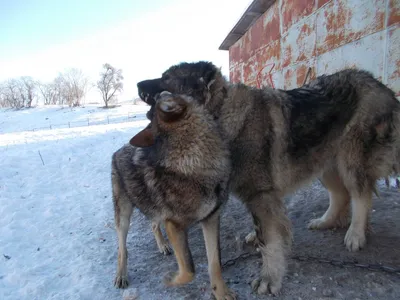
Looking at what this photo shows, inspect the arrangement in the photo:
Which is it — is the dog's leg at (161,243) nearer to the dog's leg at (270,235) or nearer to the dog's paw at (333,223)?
the dog's leg at (270,235)

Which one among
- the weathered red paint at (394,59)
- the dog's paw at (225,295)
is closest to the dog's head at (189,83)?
the dog's paw at (225,295)

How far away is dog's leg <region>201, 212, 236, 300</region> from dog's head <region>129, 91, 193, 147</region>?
859 millimetres

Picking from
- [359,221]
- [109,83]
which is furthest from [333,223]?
[109,83]

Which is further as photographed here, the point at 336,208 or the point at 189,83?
the point at 336,208

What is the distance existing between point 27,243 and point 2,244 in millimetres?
333

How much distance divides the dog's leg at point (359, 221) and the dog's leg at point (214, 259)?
1477 millimetres

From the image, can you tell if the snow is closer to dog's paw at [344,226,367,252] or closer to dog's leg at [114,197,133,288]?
dog's leg at [114,197,133,288]

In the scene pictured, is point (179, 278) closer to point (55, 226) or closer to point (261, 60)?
point (55, 226)

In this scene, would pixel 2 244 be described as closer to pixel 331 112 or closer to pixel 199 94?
pixel 199 94

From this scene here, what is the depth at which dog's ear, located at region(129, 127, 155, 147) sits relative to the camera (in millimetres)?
2125

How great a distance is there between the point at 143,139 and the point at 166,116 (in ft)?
0.94

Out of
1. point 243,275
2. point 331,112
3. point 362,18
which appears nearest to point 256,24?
point 362,18

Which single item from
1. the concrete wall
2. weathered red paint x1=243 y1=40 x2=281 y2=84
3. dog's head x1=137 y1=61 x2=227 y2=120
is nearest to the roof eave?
the concrete wall

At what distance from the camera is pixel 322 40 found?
5469 millimetres
